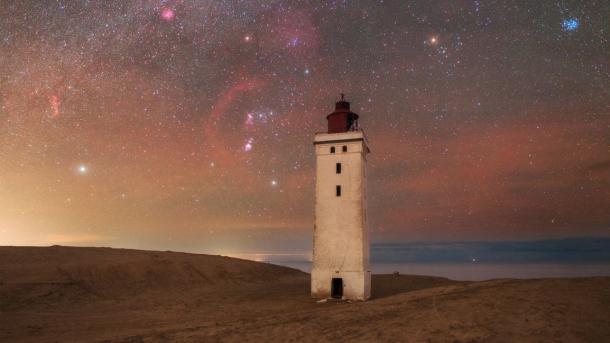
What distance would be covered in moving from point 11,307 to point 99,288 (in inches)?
285

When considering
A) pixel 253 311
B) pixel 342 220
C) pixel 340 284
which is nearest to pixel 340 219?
pixel 342 220

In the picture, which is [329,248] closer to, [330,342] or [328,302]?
[328,302]

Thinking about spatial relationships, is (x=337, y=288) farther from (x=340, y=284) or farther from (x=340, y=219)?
(x=340, y=219)

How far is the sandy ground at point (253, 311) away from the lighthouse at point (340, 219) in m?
1.70

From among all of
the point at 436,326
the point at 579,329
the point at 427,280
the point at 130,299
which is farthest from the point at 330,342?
the point at 427,280

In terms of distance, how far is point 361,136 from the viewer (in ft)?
85.4

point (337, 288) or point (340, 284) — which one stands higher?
point (340, 284)

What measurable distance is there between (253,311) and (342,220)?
8028mm

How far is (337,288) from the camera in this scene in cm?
2564

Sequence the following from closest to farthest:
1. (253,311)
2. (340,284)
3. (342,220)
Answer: (253,311) → (342,220) → (340,284)

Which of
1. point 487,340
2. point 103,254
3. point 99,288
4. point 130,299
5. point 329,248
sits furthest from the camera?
point 103,254

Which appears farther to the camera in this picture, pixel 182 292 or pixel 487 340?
pixel 182 292

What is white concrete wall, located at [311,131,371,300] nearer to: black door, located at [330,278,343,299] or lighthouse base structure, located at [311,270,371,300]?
lighthouse base structure, located at [311,270,371,300]

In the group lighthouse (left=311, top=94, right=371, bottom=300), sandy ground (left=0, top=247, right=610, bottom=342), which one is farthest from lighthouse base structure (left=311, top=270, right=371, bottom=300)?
sandy ground (left=0, top=247, right=610, bottom=342)
